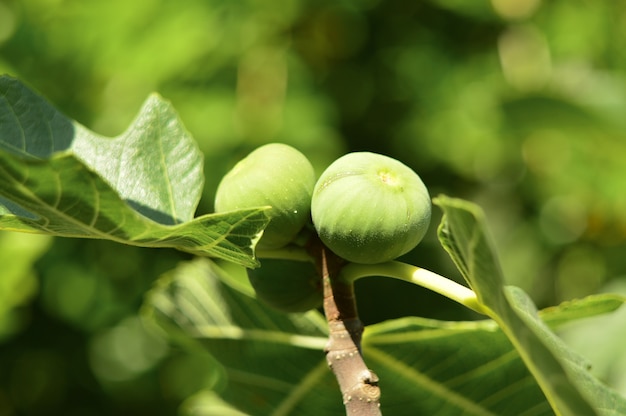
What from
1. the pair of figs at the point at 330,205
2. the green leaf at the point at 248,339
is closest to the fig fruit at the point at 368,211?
the pair of figs at the point at 330,205

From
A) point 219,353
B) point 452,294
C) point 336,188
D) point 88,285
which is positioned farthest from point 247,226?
point 88,285

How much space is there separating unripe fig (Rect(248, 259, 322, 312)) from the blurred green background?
1.13 m

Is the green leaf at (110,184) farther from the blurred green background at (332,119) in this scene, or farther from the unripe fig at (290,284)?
the blurred green background at (332,119)

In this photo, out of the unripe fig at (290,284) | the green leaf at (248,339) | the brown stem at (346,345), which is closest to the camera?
the brown stem at (346,345)

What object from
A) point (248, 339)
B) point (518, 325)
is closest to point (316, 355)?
point (248, 339)

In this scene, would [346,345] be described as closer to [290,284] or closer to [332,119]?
[290,284]

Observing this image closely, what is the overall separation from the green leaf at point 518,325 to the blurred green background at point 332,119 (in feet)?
3.80

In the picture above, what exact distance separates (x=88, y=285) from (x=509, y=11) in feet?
6.20

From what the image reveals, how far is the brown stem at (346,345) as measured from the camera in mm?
813

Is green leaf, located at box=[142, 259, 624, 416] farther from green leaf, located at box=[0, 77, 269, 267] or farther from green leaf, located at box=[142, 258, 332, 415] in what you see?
green leaf, located at box=[0, 77, 269, 267]

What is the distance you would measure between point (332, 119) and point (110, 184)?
1910 millimetres

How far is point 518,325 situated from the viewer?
27.6 inches

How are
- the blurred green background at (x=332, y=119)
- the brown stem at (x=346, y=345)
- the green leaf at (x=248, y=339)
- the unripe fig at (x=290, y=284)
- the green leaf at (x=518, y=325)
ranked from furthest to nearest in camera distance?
the blurred green background at (x=332, y=119)
the green leaf at (x=248, y=339)
the unripe fig at (x=290, y=284)
the brown stem at (x=346, y=345)
the green leaf at (x=518, y=325)

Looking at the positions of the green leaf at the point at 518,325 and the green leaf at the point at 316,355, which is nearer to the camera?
the green leaf at the point at 518,325
